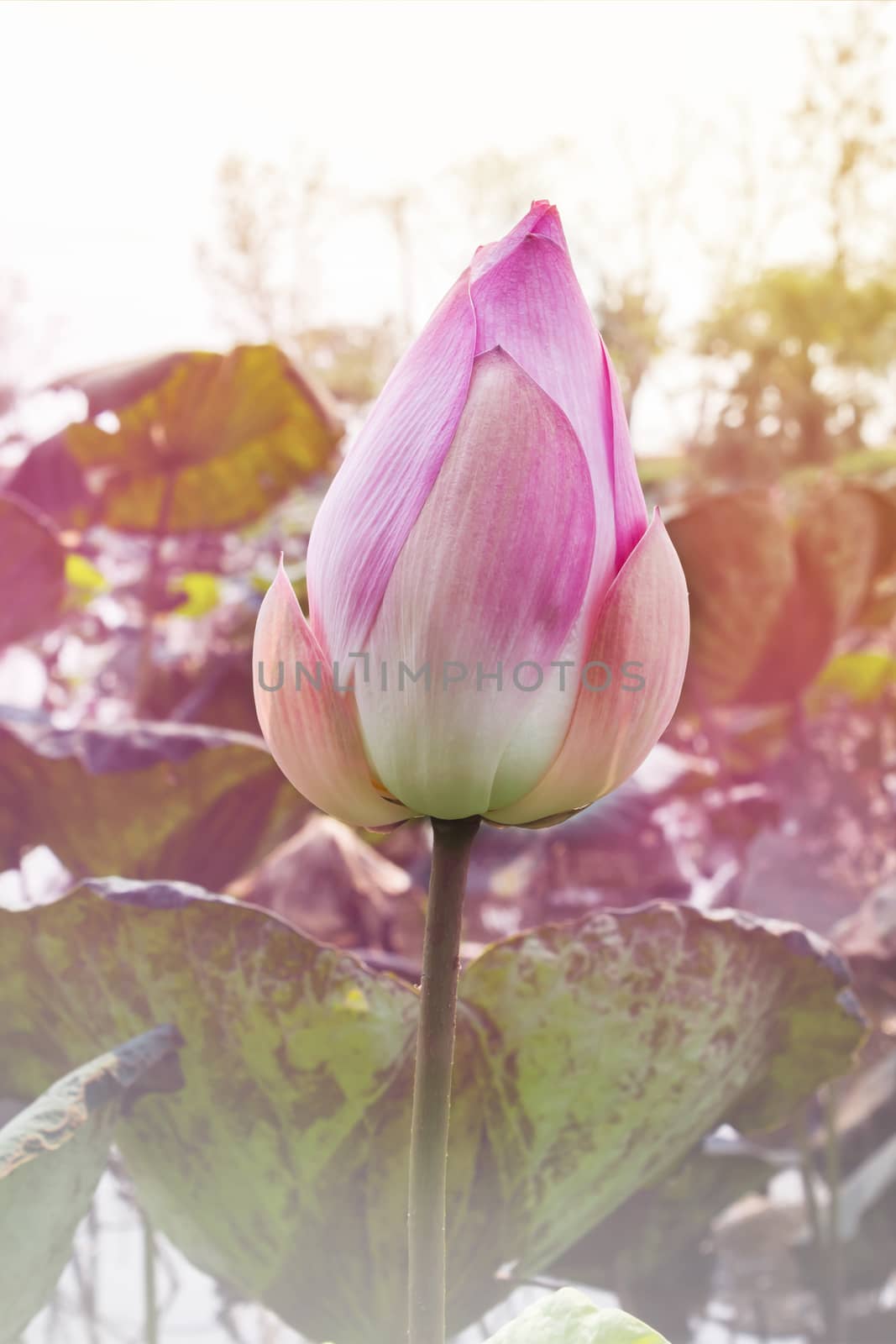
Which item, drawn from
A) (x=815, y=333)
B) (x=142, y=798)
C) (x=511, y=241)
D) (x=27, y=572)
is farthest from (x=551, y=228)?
(x=815, y=333)

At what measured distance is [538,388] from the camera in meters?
0.16

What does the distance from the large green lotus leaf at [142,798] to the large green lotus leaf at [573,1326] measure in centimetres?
23

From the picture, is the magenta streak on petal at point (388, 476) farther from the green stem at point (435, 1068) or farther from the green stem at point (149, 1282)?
the green stem at point (149, 1282)

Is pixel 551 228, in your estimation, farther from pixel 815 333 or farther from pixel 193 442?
pixel 815 333

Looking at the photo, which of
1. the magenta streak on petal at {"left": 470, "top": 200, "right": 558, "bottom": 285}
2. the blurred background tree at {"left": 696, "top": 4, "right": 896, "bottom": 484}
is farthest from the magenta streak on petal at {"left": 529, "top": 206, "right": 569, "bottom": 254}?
the blurred background tree at {"left": 696, "top": 4, "right": 896, "bottom": 484}

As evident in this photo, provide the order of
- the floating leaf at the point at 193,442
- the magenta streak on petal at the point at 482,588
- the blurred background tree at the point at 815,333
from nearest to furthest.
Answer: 1. the magenta streak on petal at the point at 482,588
2. the floating leaf at the point at 193,442
3. the blurred background tree at the point at 815,333

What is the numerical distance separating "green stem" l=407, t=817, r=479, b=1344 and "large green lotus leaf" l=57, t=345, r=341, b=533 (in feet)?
1.44

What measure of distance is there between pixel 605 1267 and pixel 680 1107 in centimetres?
19

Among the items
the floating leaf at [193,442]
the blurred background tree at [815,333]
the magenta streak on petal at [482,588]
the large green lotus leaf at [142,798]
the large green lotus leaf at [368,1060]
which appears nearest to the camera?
the magenta streak on petal at [482,588]

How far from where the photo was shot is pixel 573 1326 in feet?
0.55

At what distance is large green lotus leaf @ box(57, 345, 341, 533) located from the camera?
59 cm

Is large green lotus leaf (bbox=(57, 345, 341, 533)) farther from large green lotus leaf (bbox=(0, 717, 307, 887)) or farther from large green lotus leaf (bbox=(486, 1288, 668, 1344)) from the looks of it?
large green lotus leaf (bbox=(486, 1288, 668, 1344))

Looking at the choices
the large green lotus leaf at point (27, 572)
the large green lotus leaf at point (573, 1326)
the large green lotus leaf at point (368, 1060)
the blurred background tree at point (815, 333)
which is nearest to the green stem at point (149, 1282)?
the large green lotus leaf at point (368, 1060)

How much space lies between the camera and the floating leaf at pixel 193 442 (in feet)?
1.92
